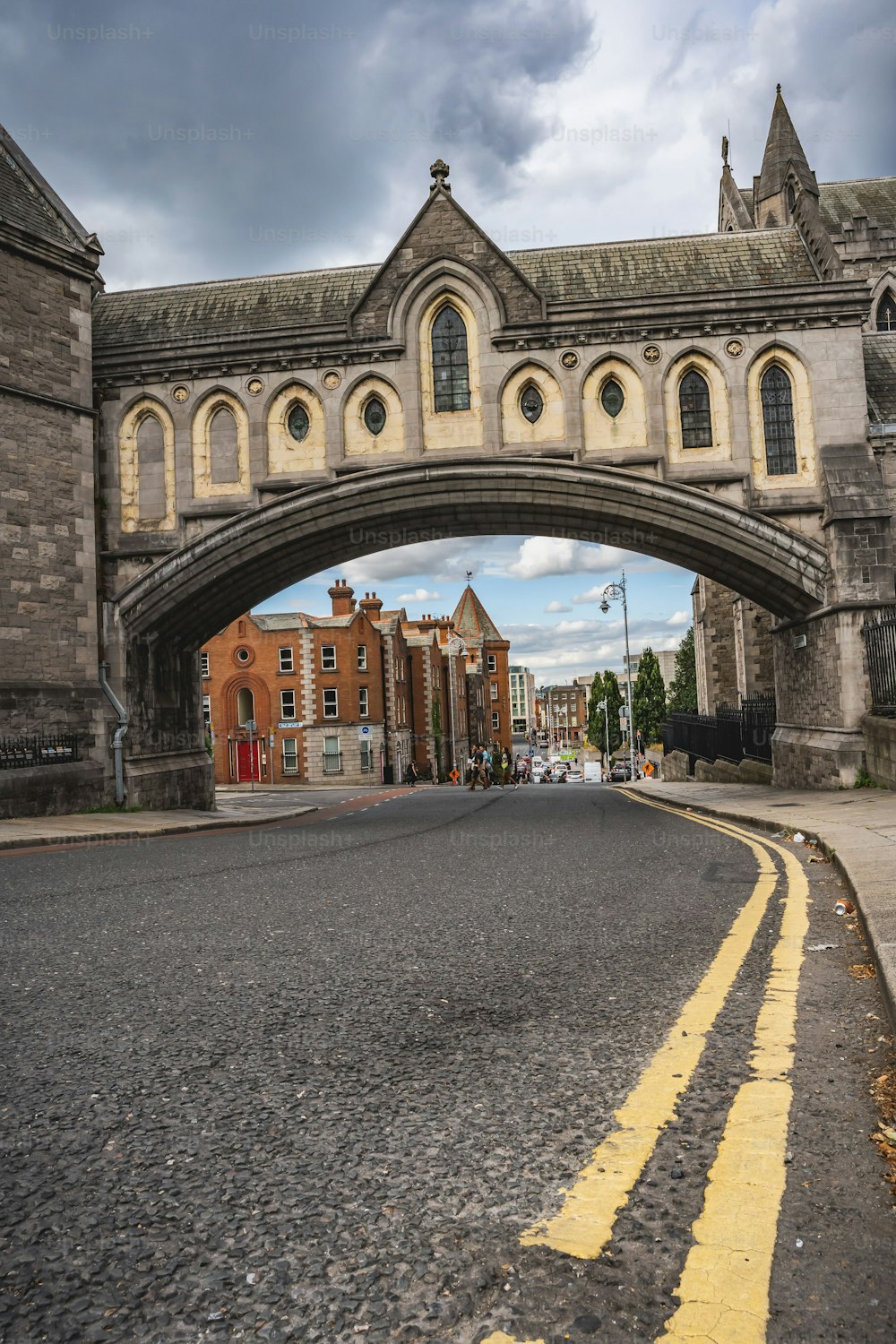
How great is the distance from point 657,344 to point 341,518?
718 cm

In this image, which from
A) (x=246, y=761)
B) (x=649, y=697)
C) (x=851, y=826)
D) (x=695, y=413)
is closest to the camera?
(x=851, y=826)

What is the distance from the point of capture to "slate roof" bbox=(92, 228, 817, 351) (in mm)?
19328

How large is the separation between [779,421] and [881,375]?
3348 mm

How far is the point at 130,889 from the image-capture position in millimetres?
8102

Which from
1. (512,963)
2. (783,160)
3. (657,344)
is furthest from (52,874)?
(783,160)

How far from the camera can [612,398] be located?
19062 millimetres

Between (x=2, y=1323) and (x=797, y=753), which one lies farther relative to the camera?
(x=797, y=753)

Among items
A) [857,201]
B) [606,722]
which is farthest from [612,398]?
[606,722]

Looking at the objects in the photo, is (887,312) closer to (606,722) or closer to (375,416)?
(375,416)

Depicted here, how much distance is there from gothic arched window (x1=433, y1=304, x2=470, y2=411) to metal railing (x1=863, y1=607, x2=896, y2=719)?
28.9 feet

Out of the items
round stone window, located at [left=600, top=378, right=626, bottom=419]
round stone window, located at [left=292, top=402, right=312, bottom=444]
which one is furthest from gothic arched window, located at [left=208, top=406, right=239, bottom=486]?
round stone window, located at [left=600, top=378, right=626, bottom=419]

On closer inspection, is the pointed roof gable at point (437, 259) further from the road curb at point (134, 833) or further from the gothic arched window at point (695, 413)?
the road curb at point (134, 833)

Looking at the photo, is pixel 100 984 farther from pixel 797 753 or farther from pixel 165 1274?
pixel 797 753

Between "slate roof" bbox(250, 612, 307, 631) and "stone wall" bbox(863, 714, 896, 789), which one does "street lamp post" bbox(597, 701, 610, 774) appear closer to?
"slate roof" bbox(250, 612, 307, 631)
